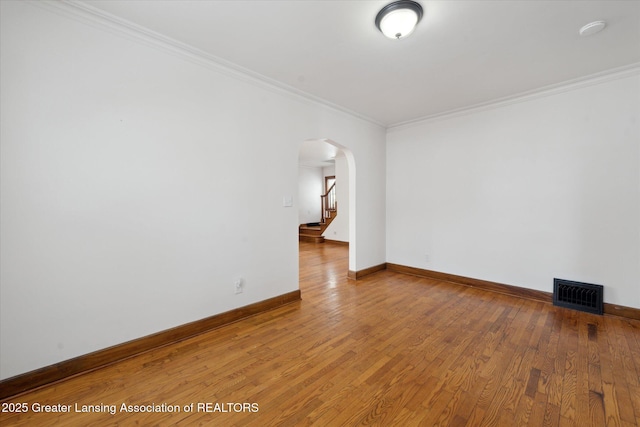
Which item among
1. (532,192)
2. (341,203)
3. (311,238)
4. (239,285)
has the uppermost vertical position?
(532,192)

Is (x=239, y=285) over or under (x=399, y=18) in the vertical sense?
under

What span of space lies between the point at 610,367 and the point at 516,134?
281 centimetres

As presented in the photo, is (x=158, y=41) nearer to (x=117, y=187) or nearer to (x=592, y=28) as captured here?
(x=117, y=187)

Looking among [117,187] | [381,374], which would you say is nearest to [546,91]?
[381,374]

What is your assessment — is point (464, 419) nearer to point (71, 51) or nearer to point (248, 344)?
point (248, 344)

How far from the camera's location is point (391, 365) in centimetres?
207

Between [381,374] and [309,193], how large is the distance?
8784 millimetres

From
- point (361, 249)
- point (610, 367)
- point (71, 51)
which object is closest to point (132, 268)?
point (71, 51)

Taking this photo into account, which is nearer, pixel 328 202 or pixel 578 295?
pixel 578 295

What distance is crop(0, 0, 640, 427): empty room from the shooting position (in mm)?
1747

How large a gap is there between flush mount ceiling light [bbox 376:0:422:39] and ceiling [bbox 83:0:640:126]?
0.07 metres

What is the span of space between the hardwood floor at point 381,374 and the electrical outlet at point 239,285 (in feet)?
1.09

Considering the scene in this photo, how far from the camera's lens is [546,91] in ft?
11.0

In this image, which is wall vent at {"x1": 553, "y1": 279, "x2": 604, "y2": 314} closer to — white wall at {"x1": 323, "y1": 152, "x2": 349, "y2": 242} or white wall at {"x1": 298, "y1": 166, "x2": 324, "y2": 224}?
white wall at {"x1": 323, "y1": 152, "x2": 349, "y2": 242}
